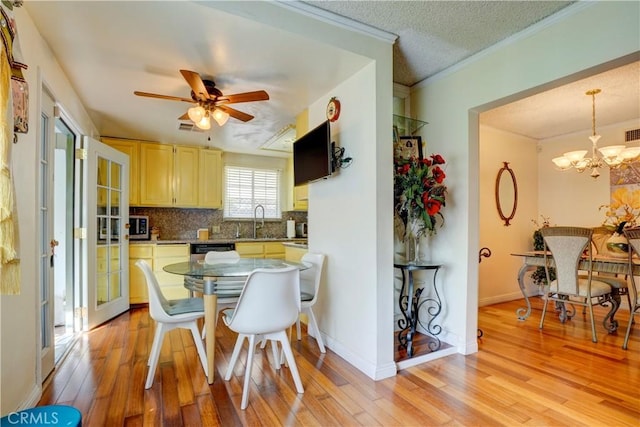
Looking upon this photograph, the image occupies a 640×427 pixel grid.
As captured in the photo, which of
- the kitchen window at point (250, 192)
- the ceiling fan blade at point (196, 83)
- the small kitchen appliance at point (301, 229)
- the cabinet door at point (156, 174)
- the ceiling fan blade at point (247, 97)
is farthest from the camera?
the small kitchen appliance at point (301, 229)

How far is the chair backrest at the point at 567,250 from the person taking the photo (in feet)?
10.2

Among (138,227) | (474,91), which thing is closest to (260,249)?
(138,227)

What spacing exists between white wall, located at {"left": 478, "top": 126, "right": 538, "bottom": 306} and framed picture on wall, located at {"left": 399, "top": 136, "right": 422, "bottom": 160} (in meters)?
1.83

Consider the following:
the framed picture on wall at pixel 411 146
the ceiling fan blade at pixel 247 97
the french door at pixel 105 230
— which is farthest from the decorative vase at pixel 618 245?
the french door at pixel 105 230

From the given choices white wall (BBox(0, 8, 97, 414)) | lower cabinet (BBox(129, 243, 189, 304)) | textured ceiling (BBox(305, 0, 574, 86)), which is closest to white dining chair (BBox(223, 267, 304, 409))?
white wall (BBox(0, 8, 97, 414))

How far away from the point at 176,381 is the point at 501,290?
430cm

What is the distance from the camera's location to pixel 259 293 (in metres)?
1.96

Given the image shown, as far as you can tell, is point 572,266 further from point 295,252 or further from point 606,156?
point 295,252

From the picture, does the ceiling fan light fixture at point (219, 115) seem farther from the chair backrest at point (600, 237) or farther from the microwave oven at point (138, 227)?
the chair backrest at point (600, 237)

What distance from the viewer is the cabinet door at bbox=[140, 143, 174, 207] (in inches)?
182

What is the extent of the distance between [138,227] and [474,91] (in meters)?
4.60

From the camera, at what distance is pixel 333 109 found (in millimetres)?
2803

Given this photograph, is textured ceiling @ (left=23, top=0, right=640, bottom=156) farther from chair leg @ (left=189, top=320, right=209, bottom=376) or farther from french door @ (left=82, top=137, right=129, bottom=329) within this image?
chair leg @ (left=189, top=320, right=209, bottom=376)

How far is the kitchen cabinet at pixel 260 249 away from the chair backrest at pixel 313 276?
2.01 metres
